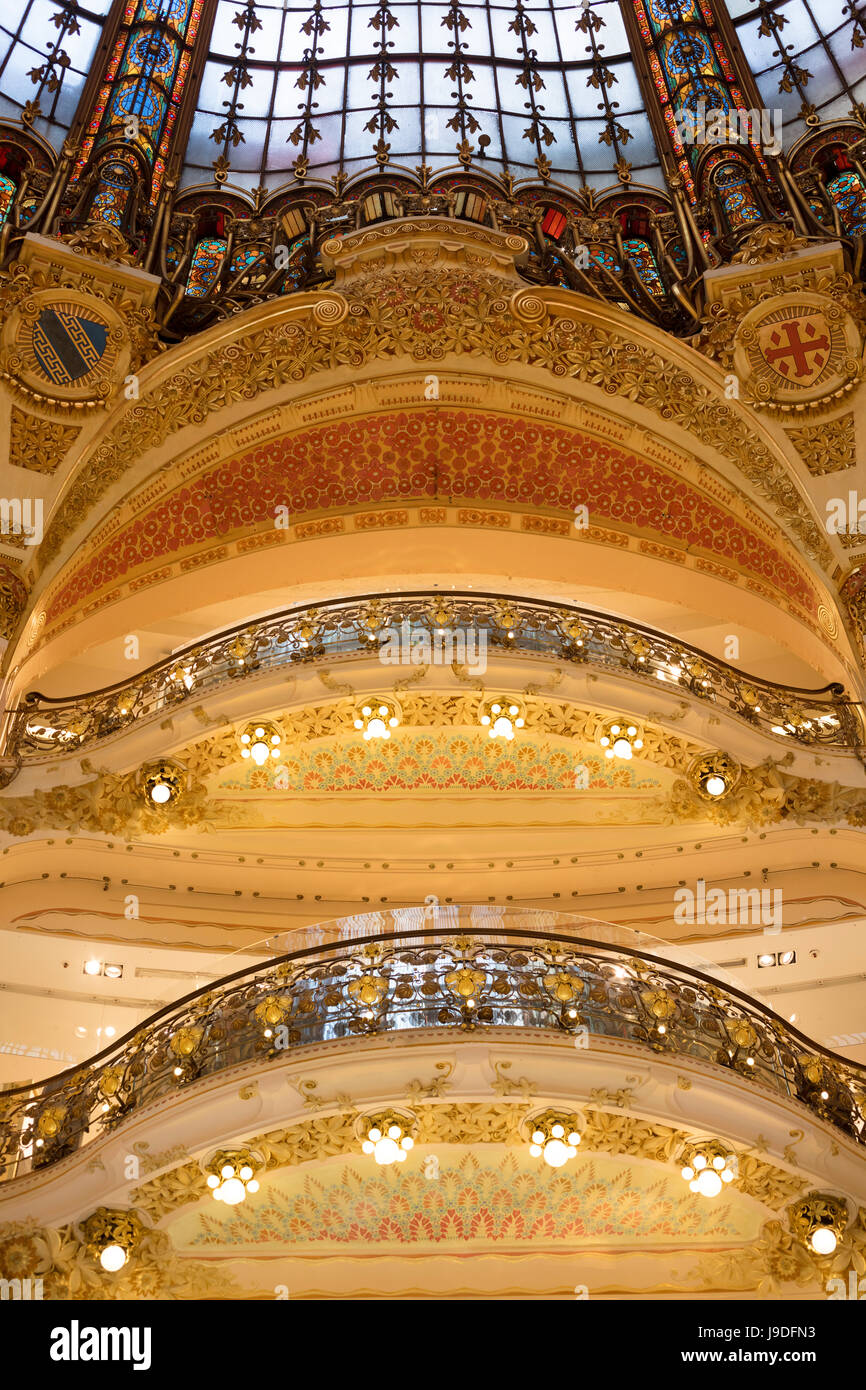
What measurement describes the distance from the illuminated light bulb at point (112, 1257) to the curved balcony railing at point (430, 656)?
3692 millimetres

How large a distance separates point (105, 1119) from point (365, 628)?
4.06 m

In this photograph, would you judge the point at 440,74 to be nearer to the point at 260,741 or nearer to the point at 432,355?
the point at 432,355

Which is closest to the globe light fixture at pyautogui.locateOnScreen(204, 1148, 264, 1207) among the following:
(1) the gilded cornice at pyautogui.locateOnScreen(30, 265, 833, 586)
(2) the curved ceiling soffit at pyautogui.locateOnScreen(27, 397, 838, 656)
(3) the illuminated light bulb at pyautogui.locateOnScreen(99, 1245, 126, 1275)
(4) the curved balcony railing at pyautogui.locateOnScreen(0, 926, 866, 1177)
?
(4) the curved balcony railing at pyautogui.locateOnScreen(0, 926, 866, 1177)

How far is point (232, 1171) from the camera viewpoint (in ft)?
23.6

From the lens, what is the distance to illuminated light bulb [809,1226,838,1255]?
714 cm

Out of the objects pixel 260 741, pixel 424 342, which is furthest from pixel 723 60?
pixel 260 741

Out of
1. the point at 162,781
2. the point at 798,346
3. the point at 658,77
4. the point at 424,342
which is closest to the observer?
the point at 162,781

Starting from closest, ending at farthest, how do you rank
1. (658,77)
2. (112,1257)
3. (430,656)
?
(112,1257), (430,656), (658,77)

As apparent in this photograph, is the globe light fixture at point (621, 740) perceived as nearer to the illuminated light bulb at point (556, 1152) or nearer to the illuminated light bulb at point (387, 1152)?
the illuminated light bulb at point (556, 1152)

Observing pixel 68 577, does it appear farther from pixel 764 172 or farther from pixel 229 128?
pixel 764 172

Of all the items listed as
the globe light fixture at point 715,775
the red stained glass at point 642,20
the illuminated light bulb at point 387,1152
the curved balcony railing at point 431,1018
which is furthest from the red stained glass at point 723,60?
the illuminated light bulb at point 387,1152

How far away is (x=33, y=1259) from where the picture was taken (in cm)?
699

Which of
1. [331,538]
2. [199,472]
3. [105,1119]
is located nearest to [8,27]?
[199,472]

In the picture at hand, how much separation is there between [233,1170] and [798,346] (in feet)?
25.9
